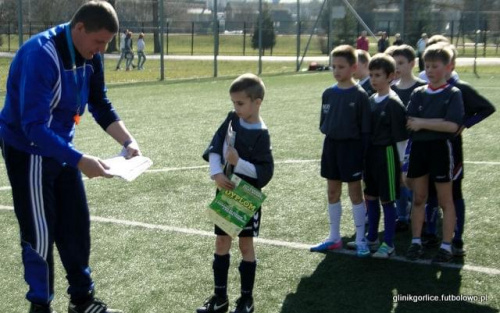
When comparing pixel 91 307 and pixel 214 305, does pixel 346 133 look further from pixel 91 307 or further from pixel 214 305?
pixel 91 307

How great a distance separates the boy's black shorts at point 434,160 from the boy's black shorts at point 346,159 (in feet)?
1.43

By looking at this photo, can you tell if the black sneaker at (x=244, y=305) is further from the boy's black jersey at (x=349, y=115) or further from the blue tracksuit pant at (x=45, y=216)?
the boy's black jersey at (x=349, y=115)

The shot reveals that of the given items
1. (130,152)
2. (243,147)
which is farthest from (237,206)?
(130,152)

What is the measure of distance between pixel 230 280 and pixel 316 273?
685 millimetres

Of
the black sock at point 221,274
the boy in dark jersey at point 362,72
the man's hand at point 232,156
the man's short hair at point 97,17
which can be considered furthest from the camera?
the boy in dark jersey at point 362,72

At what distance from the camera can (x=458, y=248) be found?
622 centimetres

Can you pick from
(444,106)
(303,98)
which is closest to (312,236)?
(444,106)

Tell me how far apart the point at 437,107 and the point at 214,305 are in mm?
2359

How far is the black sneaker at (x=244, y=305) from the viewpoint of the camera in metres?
4.97

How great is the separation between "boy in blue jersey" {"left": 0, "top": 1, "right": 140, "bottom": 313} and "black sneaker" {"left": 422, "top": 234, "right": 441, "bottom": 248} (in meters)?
2.91

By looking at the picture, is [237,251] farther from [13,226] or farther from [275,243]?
[13,226]

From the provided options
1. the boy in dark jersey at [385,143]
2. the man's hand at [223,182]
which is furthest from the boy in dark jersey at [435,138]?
the man's hand at [223,182]

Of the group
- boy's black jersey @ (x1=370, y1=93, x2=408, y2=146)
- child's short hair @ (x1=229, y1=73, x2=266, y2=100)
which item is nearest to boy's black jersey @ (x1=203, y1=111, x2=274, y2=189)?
child's short hair @ (x1=229, y1=73, x2=266, y2=100)

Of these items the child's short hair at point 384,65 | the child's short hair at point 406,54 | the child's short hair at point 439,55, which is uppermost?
the child's short hair at point 439,55
